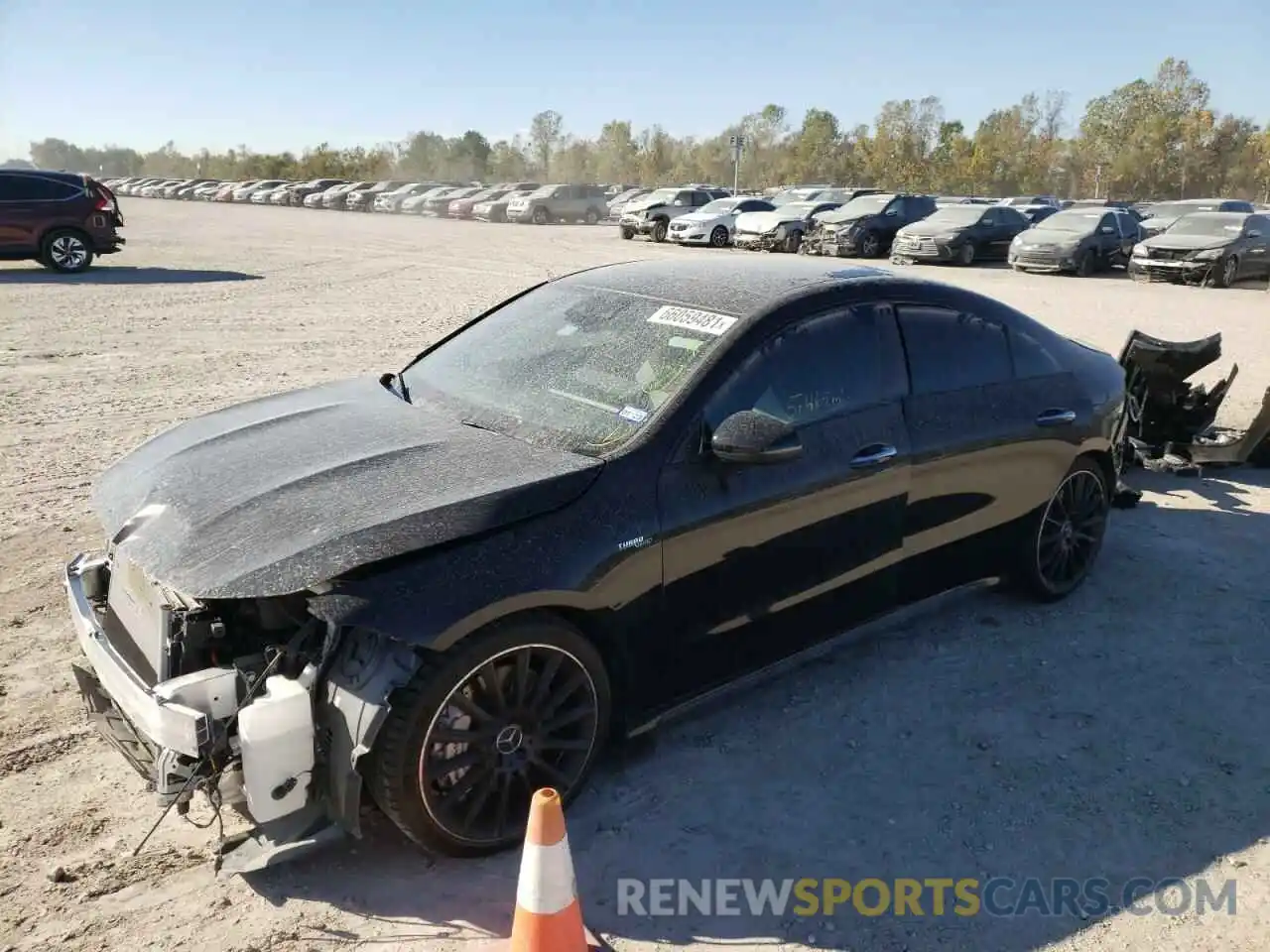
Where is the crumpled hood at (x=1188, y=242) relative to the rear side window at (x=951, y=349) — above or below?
below

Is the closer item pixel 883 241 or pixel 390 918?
pixel 390 918

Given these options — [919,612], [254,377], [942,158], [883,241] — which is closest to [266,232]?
[883,241]

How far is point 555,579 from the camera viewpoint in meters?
2.88

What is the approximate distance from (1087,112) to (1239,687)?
82219mm

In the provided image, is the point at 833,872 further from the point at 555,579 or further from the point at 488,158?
the point at 488,158

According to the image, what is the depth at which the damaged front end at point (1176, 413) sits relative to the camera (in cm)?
697

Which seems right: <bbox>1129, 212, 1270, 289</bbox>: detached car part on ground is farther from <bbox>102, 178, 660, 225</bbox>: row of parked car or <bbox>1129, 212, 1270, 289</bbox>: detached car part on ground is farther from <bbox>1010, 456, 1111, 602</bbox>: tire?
<bbox>102, 178, 660, 225</bbox>: row of parked car

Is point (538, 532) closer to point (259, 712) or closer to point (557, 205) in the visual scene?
point (259, 712)

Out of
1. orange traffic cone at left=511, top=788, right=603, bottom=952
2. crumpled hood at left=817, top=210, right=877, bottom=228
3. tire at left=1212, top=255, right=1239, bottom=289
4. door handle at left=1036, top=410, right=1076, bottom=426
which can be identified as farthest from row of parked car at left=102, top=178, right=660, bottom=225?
orange traffic cone at left=511, top=788, right=603, bottom=952

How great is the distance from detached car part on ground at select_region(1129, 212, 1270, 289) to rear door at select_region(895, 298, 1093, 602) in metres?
17.7

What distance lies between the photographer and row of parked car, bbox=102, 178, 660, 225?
4219cm

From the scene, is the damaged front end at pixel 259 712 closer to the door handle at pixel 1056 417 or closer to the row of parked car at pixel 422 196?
the door handle at pixel 1056 417

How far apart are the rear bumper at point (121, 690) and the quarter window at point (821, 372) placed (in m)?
1.84

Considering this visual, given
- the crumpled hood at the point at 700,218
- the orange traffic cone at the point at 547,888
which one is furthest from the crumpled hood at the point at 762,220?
the orange traffic cone at the point at 547,888
